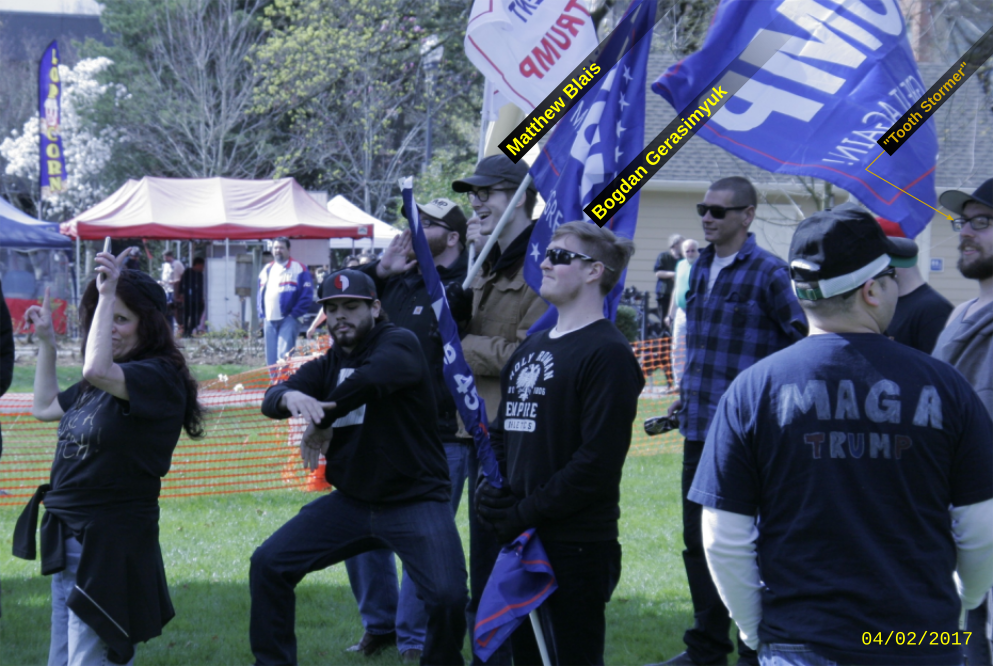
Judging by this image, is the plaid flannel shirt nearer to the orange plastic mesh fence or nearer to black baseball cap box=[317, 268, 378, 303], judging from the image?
black baseball cap box=[317, 268, 378, 303]

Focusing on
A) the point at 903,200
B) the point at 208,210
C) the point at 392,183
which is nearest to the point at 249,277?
the point at 208,210

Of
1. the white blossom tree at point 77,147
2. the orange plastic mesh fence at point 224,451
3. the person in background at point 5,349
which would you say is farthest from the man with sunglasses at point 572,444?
the white blossom tree at point 77,147

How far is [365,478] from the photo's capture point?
4.64 meters

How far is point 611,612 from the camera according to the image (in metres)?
6.23

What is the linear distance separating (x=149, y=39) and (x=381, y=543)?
124 ft

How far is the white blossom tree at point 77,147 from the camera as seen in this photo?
137ft

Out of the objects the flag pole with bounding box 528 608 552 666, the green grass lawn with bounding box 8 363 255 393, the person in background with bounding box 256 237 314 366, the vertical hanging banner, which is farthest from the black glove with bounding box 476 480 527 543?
the vertical hanging banner

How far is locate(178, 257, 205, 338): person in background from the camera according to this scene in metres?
26.5

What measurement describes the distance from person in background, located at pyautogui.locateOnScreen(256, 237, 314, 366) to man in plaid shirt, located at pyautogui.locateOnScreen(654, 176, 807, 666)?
35.2ft

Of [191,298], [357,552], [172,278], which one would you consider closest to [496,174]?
[357,552]

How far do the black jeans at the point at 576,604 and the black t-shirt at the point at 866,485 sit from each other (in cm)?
126

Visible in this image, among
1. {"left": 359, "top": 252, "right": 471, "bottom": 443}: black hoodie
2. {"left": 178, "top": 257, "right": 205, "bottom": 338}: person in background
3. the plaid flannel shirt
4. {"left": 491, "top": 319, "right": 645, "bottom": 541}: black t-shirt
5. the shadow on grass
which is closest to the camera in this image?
{"left": 491, "top": 319, "right": 645, "bottom": 541}: black t-shirt

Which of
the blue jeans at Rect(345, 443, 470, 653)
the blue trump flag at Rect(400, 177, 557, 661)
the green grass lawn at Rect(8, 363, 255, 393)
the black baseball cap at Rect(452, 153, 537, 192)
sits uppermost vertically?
the black baseball cap at Rect(452, 153, 537, 192)

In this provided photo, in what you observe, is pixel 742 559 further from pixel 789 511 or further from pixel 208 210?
pixel 208 210
